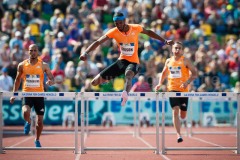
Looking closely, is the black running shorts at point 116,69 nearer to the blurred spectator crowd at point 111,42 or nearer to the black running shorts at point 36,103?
the black running shorts at point 36,103

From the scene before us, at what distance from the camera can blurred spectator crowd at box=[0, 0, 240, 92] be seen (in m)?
22.2

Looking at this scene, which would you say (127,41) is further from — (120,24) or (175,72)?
(175,72)

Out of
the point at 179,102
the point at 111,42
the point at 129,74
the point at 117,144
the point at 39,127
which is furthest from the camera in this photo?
the point at 111,42

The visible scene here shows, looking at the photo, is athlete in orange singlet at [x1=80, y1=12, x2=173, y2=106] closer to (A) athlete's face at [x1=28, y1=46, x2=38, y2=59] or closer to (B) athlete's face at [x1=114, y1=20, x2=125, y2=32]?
(B) athlete's face at [x1=114, y1=20, x2=125, y2=32]

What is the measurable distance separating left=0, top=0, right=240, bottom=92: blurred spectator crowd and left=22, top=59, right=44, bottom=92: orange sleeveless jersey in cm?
704

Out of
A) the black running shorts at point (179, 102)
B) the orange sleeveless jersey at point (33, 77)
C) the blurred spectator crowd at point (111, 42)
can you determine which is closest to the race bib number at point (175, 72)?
the black running shorts at point (179, 102)

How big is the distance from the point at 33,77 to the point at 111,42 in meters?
10.6

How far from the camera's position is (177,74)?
14281mm

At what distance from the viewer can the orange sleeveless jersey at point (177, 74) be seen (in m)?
14.2

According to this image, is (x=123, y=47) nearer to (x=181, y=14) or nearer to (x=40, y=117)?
(x=40, y=117)

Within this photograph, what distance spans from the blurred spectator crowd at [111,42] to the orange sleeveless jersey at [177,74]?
664cm

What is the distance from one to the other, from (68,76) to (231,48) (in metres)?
7.63

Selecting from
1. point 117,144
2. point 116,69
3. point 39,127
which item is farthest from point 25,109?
point 117,144

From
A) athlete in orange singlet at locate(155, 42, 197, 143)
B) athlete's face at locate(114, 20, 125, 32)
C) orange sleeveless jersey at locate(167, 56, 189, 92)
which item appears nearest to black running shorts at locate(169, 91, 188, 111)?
athlete in orange singlet at locate(155, 42, 197, 143)
